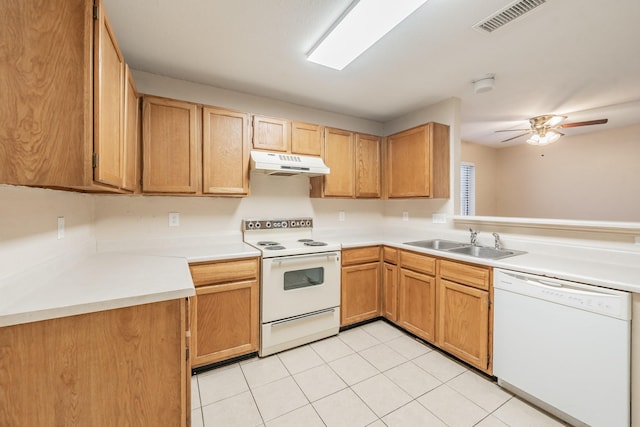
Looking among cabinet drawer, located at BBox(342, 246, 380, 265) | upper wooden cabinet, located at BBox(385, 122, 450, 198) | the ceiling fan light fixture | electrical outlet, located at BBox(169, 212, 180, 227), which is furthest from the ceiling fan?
electrical outlet, located at BBox(169, 212, 180, 227)

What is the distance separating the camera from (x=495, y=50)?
2.01m

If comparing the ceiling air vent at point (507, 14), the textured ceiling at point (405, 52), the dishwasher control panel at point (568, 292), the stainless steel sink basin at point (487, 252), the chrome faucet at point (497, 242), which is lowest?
the dishwasher control panel at point (568, 292)

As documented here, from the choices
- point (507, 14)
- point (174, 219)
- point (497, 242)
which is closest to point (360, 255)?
point (497, 242)

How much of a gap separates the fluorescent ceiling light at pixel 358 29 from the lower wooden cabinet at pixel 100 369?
1.81 m

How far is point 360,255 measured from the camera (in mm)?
2828

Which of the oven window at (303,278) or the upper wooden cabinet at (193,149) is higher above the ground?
the upper wooden cabinet at (193,149)

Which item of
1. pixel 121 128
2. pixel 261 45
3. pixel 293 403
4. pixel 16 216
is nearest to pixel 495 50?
pixel 261 45

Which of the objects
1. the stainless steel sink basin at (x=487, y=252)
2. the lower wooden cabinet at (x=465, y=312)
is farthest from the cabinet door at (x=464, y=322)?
the stainless steel sink basin at (x=487, y=252)

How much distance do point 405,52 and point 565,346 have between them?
86.4 inches

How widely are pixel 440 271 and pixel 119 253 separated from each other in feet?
8.80

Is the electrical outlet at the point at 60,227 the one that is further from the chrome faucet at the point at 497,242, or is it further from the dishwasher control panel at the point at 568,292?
the chrome faucet at the point at 497,242

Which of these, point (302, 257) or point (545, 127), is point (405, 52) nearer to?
point (302, 257)

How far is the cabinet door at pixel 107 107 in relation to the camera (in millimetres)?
1141

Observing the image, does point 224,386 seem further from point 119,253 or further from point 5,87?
point 5,87
